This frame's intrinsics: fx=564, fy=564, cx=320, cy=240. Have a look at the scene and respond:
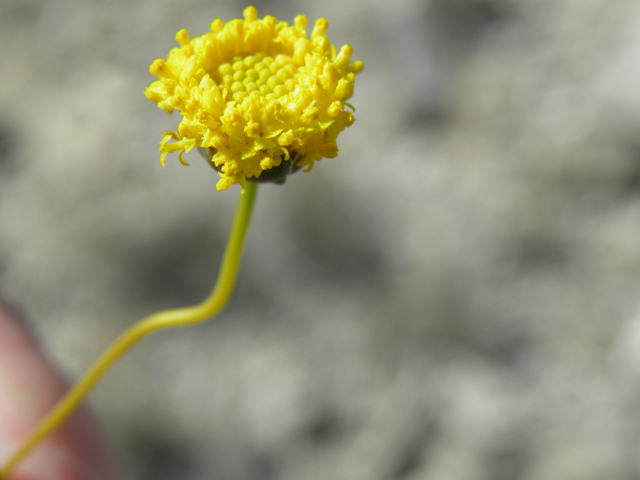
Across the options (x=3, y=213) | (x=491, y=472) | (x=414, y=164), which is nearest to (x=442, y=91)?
(x=414, y=164)

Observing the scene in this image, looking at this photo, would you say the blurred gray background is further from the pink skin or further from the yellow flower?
the yellow flower

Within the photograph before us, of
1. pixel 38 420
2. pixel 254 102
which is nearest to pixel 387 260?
pixel 38 420

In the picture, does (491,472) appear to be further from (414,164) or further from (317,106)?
(317,106)

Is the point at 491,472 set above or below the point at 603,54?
below

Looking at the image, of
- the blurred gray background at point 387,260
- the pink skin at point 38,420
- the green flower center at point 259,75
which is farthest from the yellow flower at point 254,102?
the blurred gray background at point 387,260

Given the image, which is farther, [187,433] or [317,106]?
[187,433]

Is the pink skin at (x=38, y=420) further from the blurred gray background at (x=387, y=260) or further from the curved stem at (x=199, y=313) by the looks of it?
the blurred gray background at (x=387, y=260)

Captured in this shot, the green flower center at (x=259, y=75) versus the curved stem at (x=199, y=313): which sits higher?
the green flower center at (x=259, y=75)
